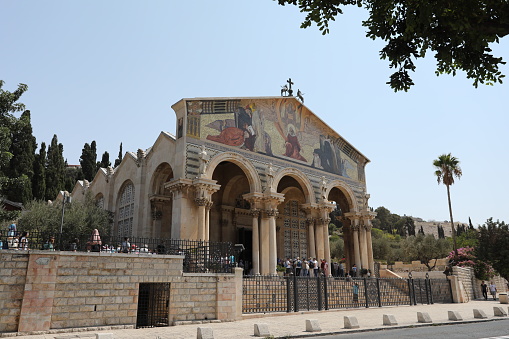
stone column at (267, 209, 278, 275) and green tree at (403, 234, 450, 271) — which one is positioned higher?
green tree at (403, 234, 450, 271)

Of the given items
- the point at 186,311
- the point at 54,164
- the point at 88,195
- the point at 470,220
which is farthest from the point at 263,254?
the point at 470,220

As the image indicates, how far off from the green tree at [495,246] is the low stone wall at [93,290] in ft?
68.4

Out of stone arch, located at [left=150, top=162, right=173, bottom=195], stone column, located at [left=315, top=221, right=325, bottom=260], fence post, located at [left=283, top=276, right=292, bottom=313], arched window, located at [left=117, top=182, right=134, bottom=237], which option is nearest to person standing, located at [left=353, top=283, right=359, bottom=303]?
fence post, located at [left=283, top=276, right=292, bottom=313]

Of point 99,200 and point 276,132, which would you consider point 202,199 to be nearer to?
point 276,132

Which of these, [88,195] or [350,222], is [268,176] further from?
[88,195]

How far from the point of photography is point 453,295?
80.3 feet

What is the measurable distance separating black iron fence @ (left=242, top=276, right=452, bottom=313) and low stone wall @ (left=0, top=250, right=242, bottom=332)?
5.55 feet

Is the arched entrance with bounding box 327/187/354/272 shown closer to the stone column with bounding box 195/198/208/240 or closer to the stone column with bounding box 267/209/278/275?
the stone column with bounding box 267/209/278/275

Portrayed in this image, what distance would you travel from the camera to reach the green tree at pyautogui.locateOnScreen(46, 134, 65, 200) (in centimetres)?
4128

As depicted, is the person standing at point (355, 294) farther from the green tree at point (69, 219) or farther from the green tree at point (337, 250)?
the green tree at point (337, 250)

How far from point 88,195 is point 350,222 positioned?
19115 millimetres

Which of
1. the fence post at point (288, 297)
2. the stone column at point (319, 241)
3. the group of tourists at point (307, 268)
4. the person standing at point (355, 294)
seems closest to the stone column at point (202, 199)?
the group of tourists at point (307, 268)

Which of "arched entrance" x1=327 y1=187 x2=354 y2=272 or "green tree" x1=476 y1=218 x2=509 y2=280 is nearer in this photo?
"green tree" x1=476 y1=218 x2=509 y2=280

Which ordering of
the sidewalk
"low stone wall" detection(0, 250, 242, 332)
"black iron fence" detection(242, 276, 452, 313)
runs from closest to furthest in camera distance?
the sidewalk
"low stone wall" detection(0, 250, 242, 332)
"black iron fence" detection(242, 276, 452, 313)
